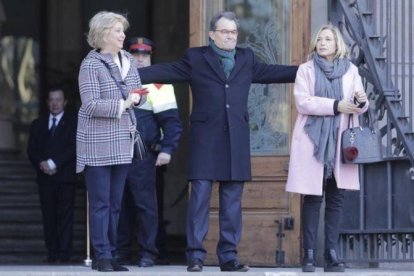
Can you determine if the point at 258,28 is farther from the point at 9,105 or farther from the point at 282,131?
the point at 9,105

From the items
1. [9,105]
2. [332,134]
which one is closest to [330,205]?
[332,134]

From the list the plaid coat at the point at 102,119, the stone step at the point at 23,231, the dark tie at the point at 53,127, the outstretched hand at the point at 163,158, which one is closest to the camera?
the plaid coat at the point at 102,119

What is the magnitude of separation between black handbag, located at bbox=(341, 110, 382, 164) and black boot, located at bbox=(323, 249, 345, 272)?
0.71 metres

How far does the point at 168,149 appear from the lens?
1301 cm

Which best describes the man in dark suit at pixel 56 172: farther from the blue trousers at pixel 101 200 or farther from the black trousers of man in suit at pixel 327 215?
the black trousers of man in suit at pixel 327 215

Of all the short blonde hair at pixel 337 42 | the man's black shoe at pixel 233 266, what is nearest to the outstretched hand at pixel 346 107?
the short blonde hair at pixel 337 42

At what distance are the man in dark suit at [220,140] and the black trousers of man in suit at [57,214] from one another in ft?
10.1

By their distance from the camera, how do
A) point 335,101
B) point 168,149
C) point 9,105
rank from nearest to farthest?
point 335,101 → point 168,149 → point 9,105

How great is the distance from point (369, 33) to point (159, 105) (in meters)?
1.77

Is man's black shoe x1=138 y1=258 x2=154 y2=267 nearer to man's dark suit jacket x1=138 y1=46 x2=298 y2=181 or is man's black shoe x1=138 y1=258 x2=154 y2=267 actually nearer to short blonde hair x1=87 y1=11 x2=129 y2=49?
man's dark suit jacket x1=138 y1=46 x2=298 y2=181

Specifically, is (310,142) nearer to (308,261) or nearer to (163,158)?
(308,261)

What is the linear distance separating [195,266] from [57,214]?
355cm

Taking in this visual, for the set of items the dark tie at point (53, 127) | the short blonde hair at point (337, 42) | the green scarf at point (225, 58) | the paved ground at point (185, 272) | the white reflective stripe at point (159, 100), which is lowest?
the paved ground at point (185, 272)

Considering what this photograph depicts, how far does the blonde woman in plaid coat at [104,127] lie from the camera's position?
39.4 ft
